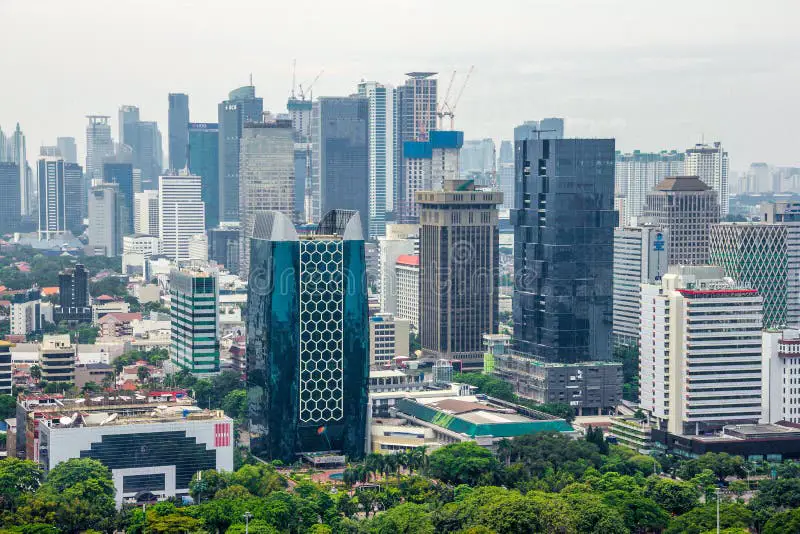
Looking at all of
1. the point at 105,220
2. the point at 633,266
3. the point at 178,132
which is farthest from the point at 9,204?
the point at 633,266

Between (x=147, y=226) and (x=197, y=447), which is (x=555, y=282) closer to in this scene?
(x=197, y=447)

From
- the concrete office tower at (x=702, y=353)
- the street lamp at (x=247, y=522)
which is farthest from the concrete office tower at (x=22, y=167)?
the street lamp at (x=247, y=522)

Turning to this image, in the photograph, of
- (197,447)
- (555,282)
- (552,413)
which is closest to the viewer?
(197,447)

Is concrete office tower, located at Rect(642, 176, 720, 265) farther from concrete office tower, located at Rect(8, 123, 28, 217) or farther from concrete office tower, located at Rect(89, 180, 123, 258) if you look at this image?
concrete office tower, located at Rect(8, 123, 28, 217)

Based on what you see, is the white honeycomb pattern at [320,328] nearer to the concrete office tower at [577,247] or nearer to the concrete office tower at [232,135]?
the concrete office tower at [577,247]

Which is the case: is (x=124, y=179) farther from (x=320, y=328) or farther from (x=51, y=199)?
(x=320, y=328)

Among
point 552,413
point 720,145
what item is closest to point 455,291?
point 552,413
